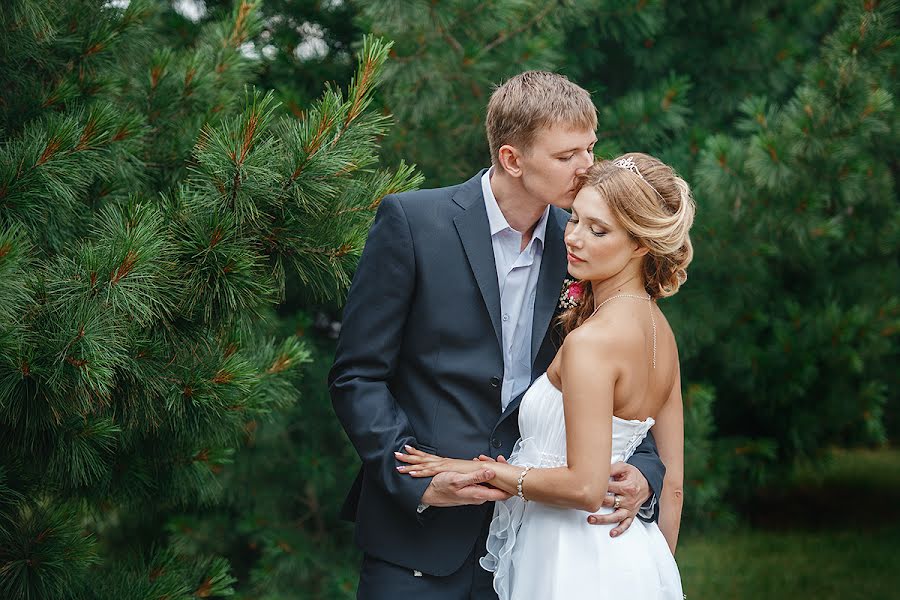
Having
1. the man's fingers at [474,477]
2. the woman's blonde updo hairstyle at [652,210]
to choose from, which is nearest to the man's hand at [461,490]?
the man's fingers at [474,477]

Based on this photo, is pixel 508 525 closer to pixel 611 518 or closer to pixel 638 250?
pixel 611 518

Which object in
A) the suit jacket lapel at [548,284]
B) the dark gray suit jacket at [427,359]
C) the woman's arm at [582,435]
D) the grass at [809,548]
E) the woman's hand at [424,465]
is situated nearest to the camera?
the woman's arm at [582,435]

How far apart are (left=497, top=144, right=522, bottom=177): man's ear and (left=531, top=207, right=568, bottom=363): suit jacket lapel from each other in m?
0.22

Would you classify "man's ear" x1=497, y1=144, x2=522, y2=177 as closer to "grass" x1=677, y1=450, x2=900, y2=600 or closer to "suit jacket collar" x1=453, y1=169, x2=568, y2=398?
"suit jacket collar" x1=453, y1=169, x2=568, y2=398

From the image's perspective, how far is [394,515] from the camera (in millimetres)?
2590

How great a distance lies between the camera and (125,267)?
2.35 meters

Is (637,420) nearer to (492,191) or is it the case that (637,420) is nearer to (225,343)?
(492,191)

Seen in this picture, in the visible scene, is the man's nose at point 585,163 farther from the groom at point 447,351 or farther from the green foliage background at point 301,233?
the green foliage background at point 301,233

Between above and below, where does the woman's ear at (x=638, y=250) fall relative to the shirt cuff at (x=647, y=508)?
above

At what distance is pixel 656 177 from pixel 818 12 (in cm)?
414

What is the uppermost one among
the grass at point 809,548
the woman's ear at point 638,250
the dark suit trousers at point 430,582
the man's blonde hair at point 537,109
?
the man's blonde hair at point 537,109

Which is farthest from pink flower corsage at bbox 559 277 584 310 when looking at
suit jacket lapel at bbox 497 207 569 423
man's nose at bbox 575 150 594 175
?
man's nose at bbox 575 150 594 175

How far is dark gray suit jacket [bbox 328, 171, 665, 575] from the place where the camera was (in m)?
2.53

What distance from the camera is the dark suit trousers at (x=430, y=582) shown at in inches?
100
